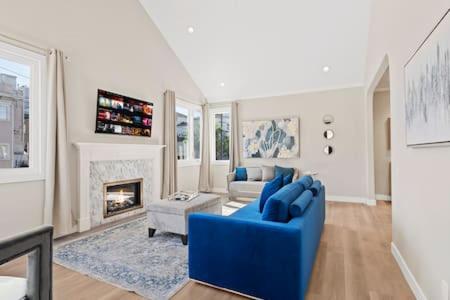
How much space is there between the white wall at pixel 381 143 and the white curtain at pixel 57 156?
6085 millimetres

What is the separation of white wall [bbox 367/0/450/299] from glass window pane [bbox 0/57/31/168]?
4137 mm

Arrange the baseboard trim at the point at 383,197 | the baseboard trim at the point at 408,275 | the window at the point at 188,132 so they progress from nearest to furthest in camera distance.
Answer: the baseboard trim at the point at 408,275 < the baseboard trim at the point at 383,197 < the window at the point at 188,132

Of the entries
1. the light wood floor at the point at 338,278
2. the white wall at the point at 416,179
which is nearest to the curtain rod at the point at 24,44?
the light wood floor at the point at 338,278

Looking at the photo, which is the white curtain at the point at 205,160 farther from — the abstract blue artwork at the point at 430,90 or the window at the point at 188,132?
the abstract blue artwork at the point at 430,90

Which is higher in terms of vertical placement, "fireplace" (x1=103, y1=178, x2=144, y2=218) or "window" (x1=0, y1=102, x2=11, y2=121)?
"window" (x1=0, y1=102, x2=11, y2=121)

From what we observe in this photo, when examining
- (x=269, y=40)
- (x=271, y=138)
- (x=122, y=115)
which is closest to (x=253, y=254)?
(x=122, y=115)

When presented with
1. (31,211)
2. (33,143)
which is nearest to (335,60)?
(33,143)

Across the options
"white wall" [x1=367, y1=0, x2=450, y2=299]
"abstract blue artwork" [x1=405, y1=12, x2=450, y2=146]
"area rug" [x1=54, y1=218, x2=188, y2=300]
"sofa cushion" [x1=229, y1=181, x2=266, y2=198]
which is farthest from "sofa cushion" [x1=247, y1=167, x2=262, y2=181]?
"abstract blue artwork" [x1=405, y1=12, x2=450, y2=146]

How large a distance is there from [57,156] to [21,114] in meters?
0.65

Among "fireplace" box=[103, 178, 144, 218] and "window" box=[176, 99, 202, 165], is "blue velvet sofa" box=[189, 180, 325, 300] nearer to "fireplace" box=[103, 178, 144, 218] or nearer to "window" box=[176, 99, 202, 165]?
"fireplace" box=[103, 178, 144, 218]

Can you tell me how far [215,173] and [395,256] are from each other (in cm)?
479

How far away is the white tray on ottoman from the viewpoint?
2975mm

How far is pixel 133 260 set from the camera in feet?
8.39

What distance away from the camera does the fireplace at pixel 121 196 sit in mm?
3963
